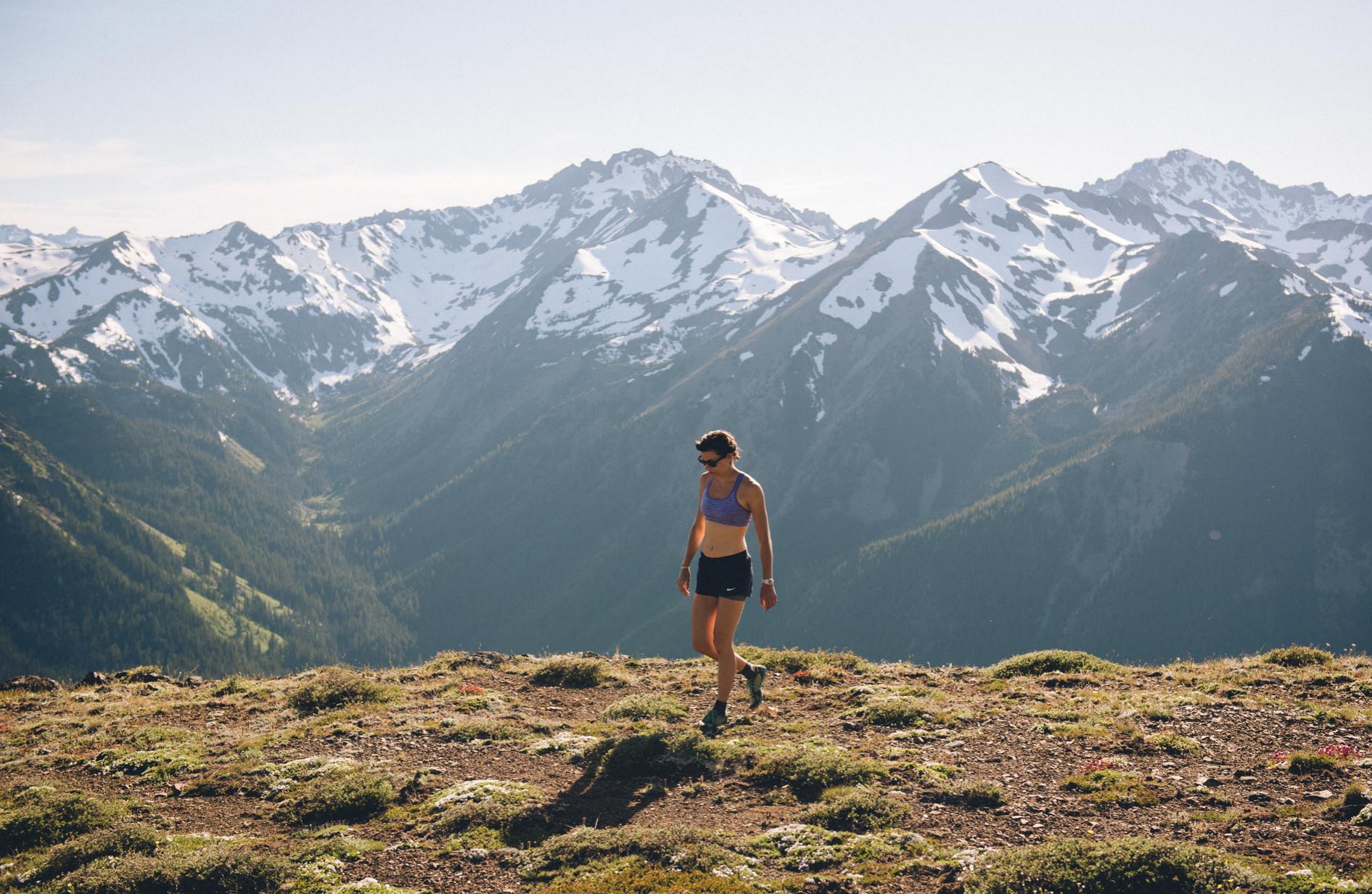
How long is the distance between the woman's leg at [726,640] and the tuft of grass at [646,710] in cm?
182

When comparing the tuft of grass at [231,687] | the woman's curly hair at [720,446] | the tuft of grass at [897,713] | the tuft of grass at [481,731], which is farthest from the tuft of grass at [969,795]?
the tuft of grass at [231,687]

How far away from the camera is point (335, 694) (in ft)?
65.0

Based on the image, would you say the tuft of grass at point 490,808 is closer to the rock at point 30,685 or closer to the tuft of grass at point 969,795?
the tuft of grass at point 969,795

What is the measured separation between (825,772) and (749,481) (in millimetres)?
4831

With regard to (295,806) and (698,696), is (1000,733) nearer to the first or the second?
(698,696)

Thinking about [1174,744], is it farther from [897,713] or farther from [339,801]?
[339,801]

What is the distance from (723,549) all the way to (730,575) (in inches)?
19.1

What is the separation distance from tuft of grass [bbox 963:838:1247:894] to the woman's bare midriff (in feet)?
21.0

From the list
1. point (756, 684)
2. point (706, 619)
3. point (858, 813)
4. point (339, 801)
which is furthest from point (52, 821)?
point (756, 684)

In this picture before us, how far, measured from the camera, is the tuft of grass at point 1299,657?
19.8 meters

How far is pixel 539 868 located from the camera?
1063 cm

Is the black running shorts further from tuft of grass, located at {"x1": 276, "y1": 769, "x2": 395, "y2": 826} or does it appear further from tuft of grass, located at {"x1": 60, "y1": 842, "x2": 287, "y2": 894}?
tuft of grass, located at {"x1": 60, "y1": 842, "x2": 287, "y2": 894}

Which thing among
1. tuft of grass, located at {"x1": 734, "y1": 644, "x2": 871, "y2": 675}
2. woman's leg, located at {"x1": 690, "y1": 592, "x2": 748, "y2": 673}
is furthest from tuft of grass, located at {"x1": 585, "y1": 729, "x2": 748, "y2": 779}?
tuft of grass, located at {"x1": 734, "y1": 644, "x2": 871, "y2": 675}

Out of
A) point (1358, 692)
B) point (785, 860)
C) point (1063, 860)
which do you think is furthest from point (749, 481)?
point (1358, 692)
